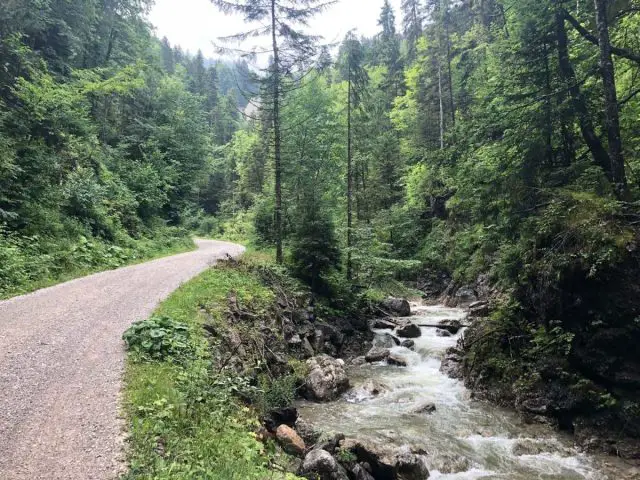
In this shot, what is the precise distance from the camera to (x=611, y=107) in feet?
33.9

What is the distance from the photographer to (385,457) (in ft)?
24.5

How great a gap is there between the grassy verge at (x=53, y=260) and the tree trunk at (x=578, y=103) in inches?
628

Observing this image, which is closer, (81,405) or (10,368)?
(81,405)

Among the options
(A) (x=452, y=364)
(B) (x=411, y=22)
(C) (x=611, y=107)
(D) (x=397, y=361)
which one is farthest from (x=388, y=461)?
(B) (x=411, y=22)

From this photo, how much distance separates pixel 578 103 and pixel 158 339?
1248 cm

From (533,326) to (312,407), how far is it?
6.54 metres

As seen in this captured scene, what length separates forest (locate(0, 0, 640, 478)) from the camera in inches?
387

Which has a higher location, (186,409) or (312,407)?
(186,409)

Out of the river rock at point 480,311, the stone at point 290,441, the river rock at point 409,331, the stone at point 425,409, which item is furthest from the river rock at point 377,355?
the stone at point 290,441

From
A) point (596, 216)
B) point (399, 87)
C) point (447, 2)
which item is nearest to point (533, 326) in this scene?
point (596, 216)

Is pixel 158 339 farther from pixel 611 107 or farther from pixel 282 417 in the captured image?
pixel 611 107

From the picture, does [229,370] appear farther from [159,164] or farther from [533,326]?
[159,164]

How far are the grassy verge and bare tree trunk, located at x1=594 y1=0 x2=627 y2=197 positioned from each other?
15.9 meters

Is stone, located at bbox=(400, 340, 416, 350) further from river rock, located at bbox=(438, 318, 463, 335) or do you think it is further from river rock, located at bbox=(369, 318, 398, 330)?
river rock, located at bbox=(369, 318, 398, 330)
